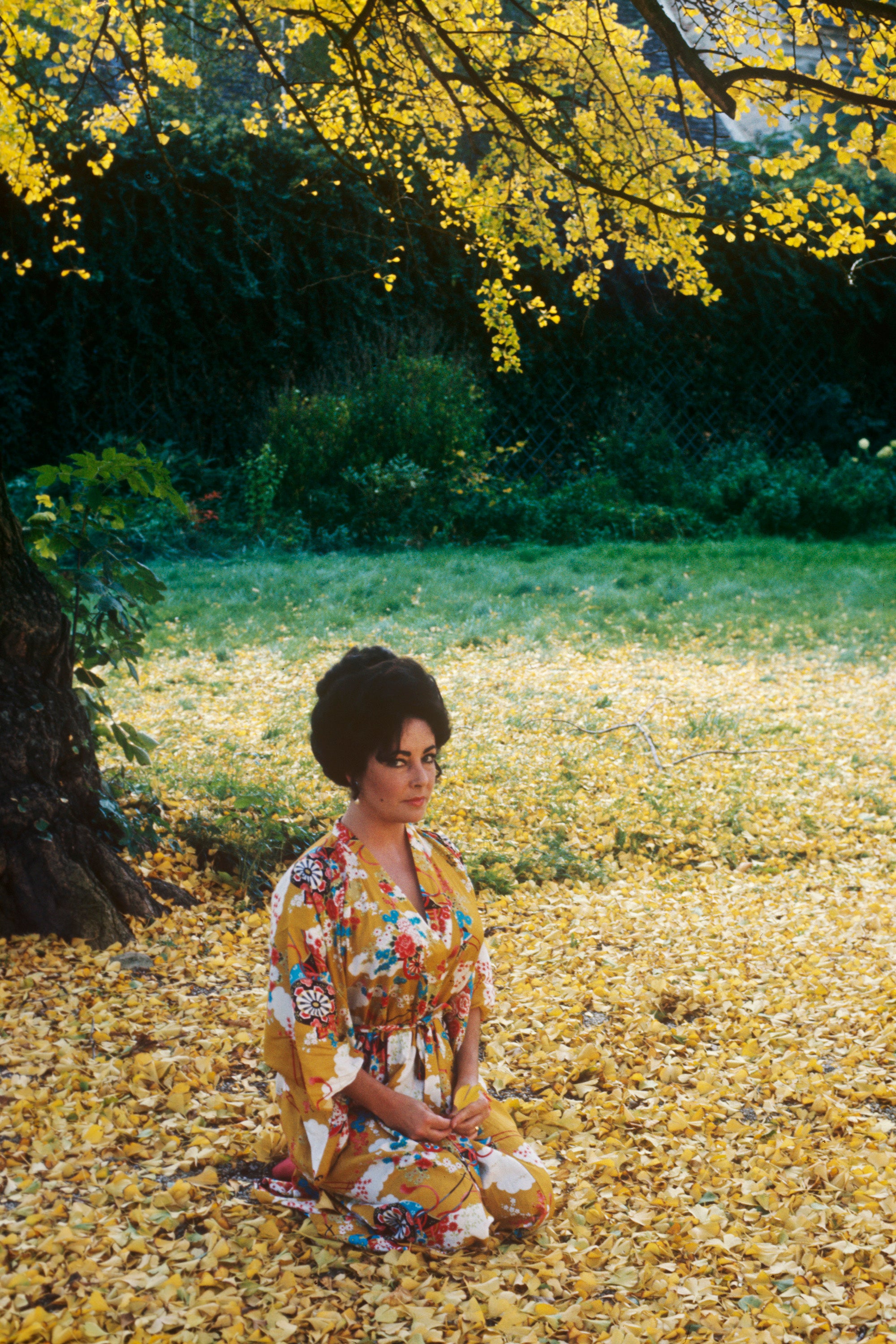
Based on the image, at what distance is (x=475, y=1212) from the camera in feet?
7.01

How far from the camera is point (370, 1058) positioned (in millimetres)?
2221

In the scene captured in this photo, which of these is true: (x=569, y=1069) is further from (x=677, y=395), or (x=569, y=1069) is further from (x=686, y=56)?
(x=677, y=395)

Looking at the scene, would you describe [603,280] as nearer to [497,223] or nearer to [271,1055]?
[497,223]

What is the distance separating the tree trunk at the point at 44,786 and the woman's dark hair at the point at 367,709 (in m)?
1.43

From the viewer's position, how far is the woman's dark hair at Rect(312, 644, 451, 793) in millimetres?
2238

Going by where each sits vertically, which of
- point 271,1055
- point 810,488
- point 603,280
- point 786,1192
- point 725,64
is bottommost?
point 786,1192

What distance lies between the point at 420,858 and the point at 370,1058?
41cm

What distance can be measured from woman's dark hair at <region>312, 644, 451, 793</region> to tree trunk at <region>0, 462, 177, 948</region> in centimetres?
143

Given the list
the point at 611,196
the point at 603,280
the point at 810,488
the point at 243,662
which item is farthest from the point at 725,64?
the point at 603,280

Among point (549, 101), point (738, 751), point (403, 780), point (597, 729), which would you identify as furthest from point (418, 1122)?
point (549, 101)

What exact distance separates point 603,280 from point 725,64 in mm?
10893

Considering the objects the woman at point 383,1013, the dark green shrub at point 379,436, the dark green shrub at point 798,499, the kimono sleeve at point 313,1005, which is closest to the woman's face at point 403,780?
the woman at point 383,1013

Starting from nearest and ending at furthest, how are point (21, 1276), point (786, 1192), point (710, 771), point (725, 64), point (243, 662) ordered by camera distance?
point (21, 1276), point (786, 1192), point (725, 64), point (710, 771), point (243, 662)

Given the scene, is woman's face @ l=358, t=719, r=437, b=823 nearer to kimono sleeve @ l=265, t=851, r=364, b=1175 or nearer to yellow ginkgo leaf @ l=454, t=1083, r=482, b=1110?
kimono sleeve @ l=265, t=851, r=364, b=1175
